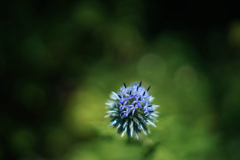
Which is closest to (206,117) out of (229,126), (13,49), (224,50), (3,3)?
(229,126)

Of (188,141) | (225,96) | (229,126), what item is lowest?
(188,141)

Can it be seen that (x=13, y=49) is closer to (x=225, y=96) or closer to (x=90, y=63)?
(x=90, y=63)

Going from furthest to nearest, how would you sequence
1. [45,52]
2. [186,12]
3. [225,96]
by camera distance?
[186,12] < [45,52] < [225,96]

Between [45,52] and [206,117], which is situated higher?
[45,52]

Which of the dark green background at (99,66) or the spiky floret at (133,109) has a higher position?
the dark green background at (99,66)

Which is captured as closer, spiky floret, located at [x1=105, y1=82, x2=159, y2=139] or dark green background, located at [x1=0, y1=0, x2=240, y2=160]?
spiky floret, located at [x1=105, y1=82, x2=159, y2=139]
